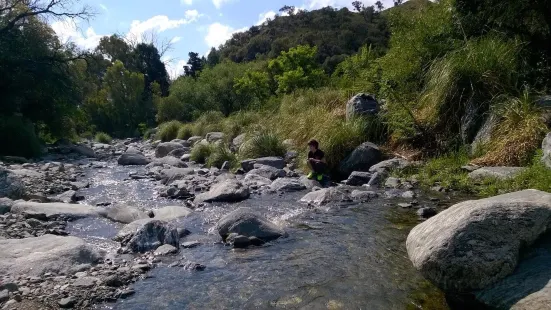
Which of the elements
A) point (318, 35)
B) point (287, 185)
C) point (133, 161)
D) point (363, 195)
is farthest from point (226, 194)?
point (318, 35)

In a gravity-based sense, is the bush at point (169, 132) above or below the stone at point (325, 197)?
above

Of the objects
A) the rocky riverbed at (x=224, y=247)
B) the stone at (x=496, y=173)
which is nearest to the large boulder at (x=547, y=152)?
the stone at (x=496, y=173)

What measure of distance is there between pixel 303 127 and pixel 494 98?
5460 millimetres

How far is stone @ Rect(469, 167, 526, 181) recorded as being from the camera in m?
7.30

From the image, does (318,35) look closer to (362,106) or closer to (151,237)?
(362,106)

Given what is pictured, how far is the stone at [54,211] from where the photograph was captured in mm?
7252

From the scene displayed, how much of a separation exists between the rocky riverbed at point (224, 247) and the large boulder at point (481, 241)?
13.5 inches

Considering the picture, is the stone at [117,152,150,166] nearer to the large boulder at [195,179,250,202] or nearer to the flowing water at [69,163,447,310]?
the large boulder at [195,179,250,202]

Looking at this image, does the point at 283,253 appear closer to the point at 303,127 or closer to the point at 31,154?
the point at 303,127

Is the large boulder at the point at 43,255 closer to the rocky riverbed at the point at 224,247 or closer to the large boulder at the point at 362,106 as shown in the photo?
the rocky riverbed at the point at 224,247

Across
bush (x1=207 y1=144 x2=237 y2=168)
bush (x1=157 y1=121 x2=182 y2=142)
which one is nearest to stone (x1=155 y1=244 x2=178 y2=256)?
bush (x1=207 y1=144 x2=237 y2=168)

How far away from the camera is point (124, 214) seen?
748cm

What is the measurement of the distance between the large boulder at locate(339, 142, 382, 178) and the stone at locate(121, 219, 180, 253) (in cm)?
550

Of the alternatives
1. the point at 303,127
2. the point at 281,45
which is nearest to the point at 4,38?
the point at 303,127
